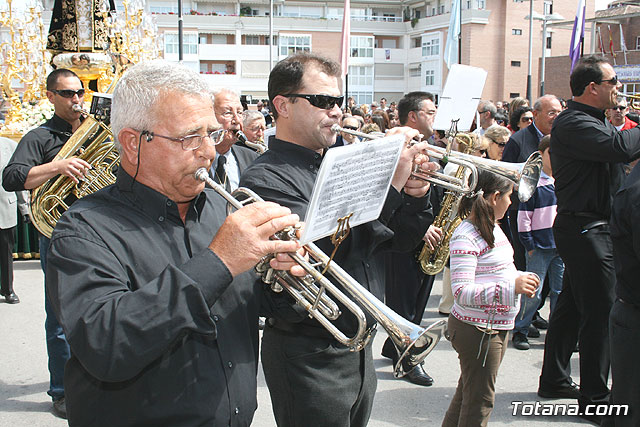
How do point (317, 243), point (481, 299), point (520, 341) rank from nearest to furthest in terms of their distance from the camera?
point (317, 243) < point (481, 299) < point (520, 341)

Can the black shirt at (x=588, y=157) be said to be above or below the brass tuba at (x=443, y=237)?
above

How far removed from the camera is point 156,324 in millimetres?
1508

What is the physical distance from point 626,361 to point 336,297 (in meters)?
1.78

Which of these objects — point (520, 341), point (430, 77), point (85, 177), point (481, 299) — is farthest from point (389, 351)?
point (430, 77)

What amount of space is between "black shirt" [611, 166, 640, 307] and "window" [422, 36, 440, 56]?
2054 inches

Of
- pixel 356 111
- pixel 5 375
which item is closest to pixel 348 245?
pixel 5 375

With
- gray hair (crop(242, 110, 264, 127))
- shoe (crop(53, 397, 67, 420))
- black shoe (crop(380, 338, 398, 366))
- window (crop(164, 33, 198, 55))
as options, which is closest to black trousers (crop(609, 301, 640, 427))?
black shoe (crop(380, 338, 398, 366))

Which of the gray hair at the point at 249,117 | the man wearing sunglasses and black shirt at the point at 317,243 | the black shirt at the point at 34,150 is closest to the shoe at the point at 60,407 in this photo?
the black shirt at the point at 34,150

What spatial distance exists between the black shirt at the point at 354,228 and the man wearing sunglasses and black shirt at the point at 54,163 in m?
1.64

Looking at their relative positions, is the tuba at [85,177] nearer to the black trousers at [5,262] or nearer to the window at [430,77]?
the black trousers at [5,262]

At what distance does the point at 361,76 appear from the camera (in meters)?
55.5

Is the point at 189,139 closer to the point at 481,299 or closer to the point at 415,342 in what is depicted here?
the point at 415,342

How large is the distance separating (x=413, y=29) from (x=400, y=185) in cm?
5747

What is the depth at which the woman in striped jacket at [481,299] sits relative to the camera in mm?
3061
